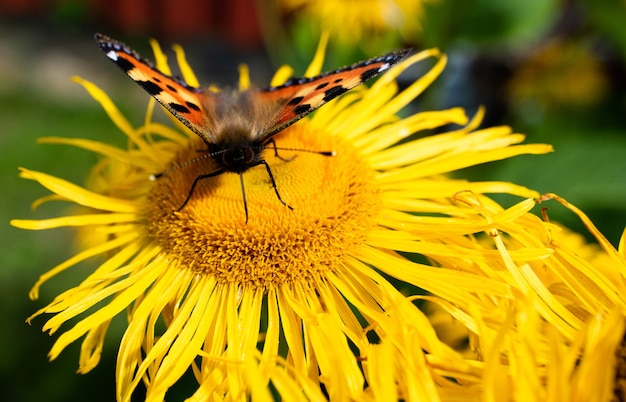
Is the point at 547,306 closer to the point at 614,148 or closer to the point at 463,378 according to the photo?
the point at 463,378

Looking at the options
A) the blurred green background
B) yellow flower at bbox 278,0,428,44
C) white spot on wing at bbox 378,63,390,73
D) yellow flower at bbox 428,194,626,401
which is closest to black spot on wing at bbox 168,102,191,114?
white spot on wing at bbox 378,63,390,73

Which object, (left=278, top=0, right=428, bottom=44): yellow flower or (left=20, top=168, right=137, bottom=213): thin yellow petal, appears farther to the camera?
(left=278, top=0, right=428, bottom=44): yellow flower

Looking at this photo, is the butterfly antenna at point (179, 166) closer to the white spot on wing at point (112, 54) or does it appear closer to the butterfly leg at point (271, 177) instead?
the butterfly leg at point (271, 177)

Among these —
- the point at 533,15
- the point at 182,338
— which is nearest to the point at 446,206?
the point at 182,338

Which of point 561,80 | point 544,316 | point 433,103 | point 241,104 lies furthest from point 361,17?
point 544,316

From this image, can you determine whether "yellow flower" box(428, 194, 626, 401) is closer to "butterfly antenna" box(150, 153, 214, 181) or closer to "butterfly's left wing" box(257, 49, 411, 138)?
"butterfly's left wing" box(257, 49, 411, 138)

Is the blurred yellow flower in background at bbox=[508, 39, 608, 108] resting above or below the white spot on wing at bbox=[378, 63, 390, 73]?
above
